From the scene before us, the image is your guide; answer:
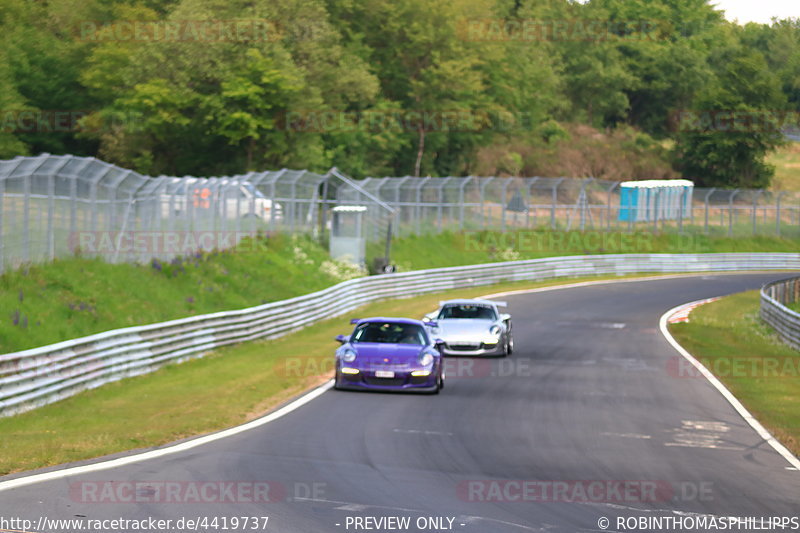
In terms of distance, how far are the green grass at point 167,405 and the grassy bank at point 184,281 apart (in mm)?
1920

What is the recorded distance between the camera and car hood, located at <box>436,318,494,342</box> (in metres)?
23.2

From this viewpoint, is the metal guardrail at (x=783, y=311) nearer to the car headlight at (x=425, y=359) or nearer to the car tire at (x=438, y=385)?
the car tire at (x=438, y=385)

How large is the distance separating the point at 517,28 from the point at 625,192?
40.4 metres

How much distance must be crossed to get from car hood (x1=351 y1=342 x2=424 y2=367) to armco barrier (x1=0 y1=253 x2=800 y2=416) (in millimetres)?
4408

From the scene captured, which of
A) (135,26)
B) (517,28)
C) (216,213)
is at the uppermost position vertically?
(517,28)

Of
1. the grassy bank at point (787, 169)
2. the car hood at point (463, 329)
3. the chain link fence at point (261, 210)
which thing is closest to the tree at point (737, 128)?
the grassy bank at point (787, 169)

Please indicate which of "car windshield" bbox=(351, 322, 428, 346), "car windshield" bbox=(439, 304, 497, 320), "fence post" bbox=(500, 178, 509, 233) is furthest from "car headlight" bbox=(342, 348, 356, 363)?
"fence post" bbox=(500, 178, 509, 233)

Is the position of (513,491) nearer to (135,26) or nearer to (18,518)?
Answer: (18,518)

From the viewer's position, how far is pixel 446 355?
23625 millimetres

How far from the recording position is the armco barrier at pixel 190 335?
15.7m

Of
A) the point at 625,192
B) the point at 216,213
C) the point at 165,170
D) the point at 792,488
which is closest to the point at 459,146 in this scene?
the point at 625,192

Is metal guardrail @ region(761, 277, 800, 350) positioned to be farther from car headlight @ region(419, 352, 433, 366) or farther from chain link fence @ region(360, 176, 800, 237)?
chain link fence @ region(360, 176, 800, 237)

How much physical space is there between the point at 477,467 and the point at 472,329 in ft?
40.1

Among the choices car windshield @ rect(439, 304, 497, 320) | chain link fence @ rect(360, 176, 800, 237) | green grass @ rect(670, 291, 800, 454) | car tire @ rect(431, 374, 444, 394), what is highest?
chain link fence @ rect(360, 176, 800, 237)
